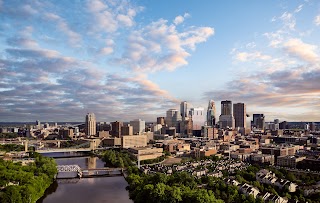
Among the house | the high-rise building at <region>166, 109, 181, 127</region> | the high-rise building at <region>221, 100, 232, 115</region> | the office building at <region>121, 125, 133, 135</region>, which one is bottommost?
the house

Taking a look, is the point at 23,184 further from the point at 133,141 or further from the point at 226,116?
the point at 226,116

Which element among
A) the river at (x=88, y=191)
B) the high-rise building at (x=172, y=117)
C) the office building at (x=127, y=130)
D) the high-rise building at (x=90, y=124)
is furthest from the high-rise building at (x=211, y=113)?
the river at (x=88, y=191)

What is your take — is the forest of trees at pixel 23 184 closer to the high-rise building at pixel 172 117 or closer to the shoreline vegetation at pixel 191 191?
the shoreline vegetation at pixel 191 191

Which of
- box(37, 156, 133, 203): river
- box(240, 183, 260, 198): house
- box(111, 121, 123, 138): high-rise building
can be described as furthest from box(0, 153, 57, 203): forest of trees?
box(111, 121, 123, 138): high-rise building

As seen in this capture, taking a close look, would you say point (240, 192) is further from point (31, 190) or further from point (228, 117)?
point (228, 117)

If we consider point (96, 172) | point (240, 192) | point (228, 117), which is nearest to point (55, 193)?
point (96, 172)

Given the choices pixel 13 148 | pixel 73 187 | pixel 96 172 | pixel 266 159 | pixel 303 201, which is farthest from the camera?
pixel 13 148

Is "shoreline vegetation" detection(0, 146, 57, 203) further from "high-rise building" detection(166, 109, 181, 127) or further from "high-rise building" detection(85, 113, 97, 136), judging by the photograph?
"high-rise building" detection(166, 109, 181, 127)
